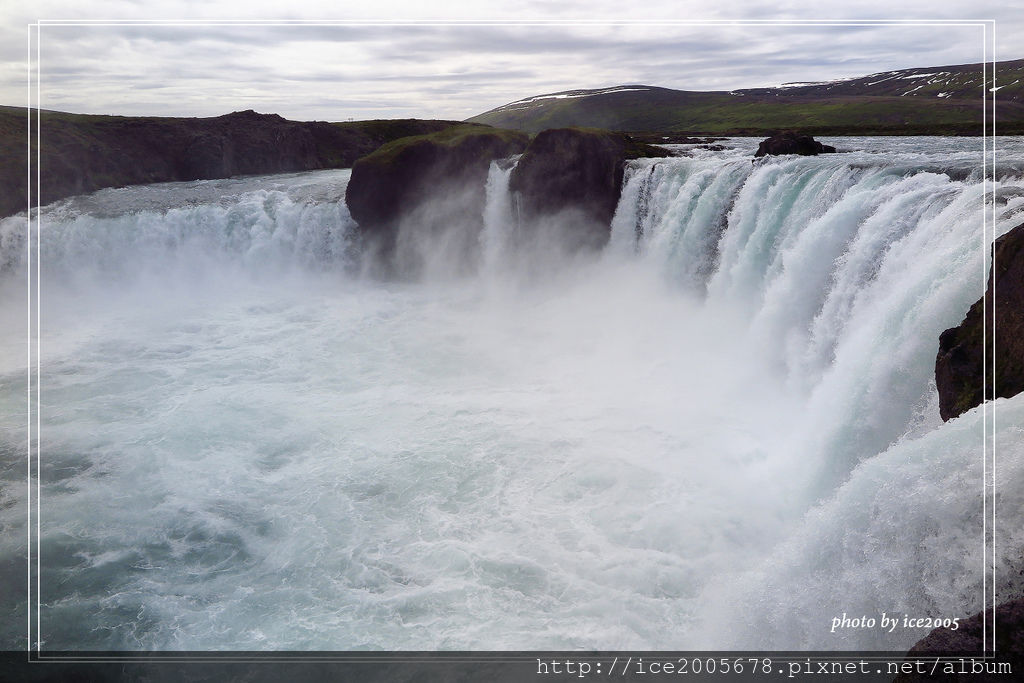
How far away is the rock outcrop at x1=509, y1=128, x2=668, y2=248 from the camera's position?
23125 mm

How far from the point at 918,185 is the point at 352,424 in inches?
470

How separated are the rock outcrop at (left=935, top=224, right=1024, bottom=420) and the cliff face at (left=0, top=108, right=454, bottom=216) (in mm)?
32459

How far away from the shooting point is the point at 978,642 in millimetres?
4855

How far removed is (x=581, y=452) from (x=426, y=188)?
17.0 metres

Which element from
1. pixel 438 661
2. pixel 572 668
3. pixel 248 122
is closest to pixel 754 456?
pixel 572 668

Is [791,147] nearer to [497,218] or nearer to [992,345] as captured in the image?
[497,218]

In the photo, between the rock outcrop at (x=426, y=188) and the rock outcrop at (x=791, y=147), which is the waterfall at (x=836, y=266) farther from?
the rock outcrop at (x=426, y=188)

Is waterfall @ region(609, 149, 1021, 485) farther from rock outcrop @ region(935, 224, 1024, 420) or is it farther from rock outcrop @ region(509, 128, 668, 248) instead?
rock outcrop @ region(509, 128, 668, 248)

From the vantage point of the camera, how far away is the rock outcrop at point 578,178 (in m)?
23.1

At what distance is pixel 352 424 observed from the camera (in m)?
14.0

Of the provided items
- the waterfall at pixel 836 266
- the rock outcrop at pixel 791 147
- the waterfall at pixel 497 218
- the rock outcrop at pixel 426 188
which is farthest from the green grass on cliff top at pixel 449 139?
the rock outcrop at pixel 791 147

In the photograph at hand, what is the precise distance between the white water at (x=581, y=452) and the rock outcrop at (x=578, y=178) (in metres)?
1.66

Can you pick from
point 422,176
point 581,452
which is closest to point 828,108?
point 422,176

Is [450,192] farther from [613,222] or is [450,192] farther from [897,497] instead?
[897,497]
